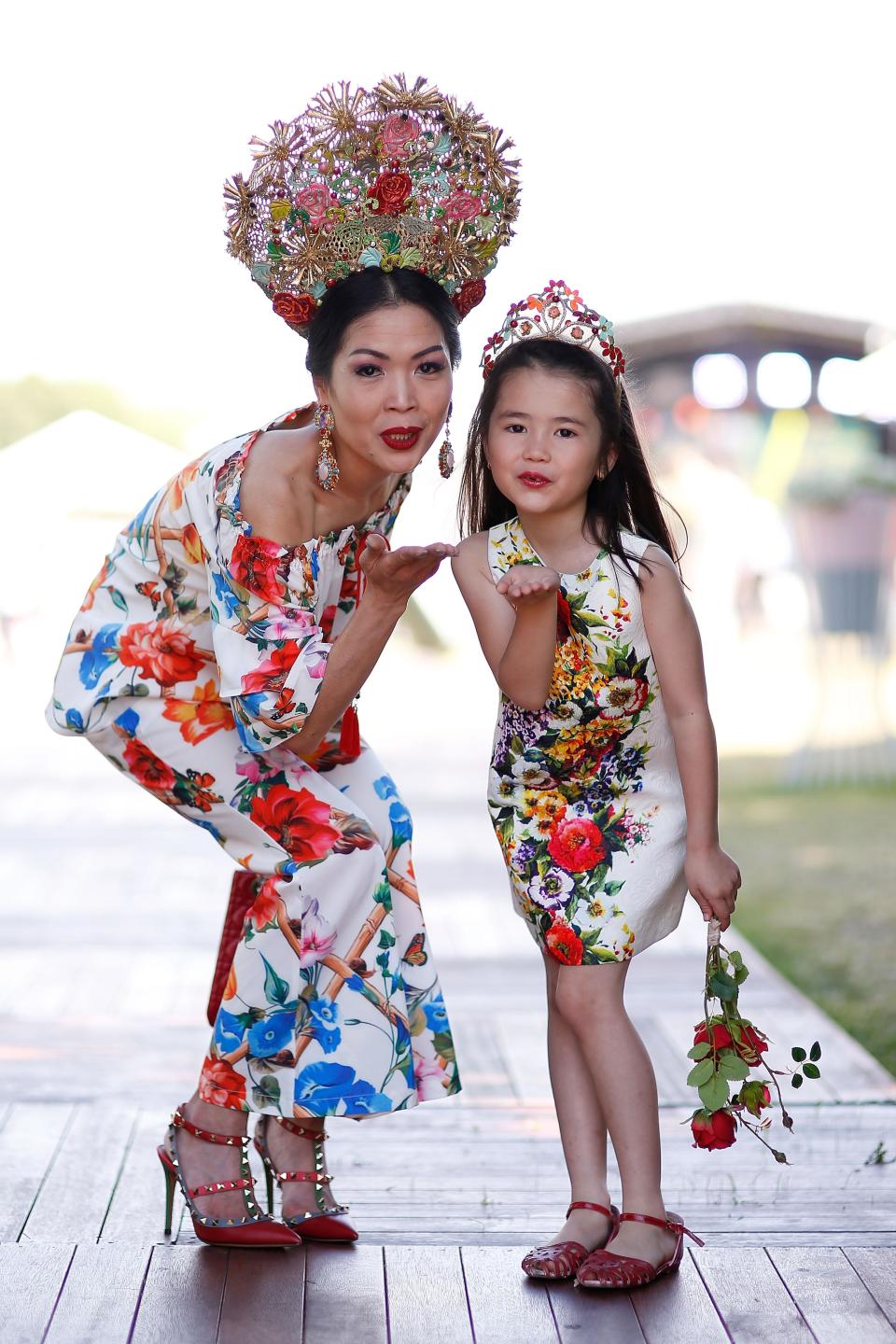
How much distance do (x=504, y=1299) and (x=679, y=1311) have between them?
0.21 meters

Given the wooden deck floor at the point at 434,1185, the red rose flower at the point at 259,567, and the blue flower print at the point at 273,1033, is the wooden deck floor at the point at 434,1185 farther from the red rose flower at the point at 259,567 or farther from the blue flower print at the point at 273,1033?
the red rose flower at the point at 259,567

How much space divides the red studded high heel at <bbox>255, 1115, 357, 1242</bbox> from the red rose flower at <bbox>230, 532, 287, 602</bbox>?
2.37 ft

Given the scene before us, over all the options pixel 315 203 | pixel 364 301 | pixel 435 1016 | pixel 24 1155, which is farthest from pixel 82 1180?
pixel 315 203

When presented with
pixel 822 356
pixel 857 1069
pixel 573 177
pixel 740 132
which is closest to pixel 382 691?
pixel 822 356

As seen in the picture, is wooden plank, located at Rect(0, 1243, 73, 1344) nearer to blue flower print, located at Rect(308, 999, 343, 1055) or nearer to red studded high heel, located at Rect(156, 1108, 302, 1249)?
red studded high heel, located at Rect(156, 1108, 302, 1249)

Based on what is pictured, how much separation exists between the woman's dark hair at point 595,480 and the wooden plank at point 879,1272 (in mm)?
930

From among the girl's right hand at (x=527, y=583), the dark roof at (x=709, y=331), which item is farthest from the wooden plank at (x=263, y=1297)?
the dark roof at (x=709, y=331)

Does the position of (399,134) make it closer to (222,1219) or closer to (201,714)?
(201,714)

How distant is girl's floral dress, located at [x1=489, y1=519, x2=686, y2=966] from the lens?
7.14ft

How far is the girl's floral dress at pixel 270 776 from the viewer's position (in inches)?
86.5

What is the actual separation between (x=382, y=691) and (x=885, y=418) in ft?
15.6

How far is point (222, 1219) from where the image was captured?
2219mm

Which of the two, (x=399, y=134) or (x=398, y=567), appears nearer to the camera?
(x=398, y=567)

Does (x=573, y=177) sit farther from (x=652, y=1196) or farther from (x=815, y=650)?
(x=652, y=1196)
